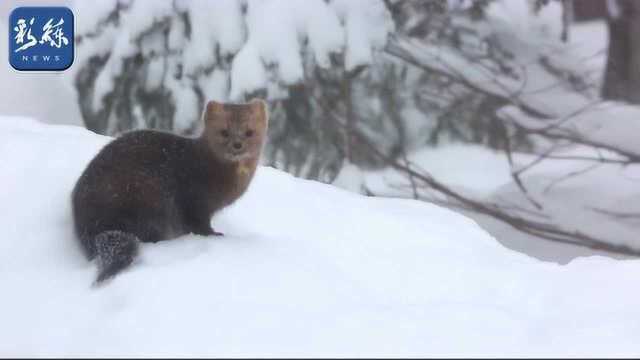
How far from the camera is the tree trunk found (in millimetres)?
3832

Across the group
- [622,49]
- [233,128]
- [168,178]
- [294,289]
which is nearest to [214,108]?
[233,128]

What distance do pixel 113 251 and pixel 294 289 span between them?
1.65 ft

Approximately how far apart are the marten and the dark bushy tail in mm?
16

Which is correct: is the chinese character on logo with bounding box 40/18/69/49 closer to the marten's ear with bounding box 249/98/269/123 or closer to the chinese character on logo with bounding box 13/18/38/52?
the chinese character on logo with bounding box 13/18/38/52

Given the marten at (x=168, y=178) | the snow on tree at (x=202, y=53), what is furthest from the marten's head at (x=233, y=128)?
the snow on tree at (x=202, y=53)

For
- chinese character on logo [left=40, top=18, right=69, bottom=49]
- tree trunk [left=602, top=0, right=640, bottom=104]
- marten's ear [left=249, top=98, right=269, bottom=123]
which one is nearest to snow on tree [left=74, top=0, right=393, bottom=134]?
tree trunk [left=602, top=0, right=640, bottom=104]

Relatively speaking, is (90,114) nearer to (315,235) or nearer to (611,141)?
(315,235)

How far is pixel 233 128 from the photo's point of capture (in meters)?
2.29

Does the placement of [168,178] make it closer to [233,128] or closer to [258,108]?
[233,128]

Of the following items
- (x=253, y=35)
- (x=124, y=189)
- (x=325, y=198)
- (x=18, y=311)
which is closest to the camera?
(x=18, y=311)

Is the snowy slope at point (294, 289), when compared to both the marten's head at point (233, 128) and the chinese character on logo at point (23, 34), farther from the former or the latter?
the chinese character on logo at point (23, 34)

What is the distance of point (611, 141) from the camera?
158 inches

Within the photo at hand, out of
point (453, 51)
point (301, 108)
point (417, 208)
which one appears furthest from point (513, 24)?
point (417, 208)

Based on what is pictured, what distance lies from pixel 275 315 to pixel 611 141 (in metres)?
3.02
